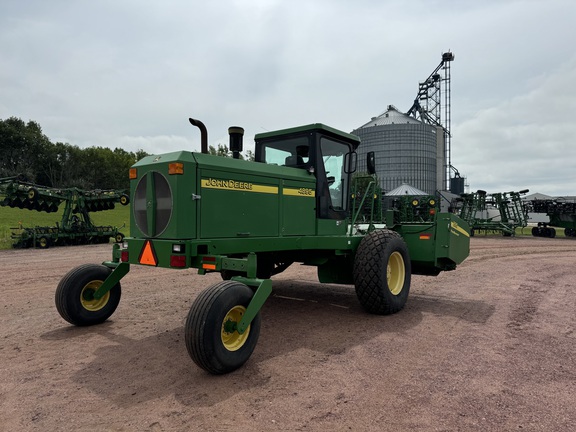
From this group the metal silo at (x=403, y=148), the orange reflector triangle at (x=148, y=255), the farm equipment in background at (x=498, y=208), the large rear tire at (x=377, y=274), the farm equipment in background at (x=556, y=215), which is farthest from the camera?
the metal silo at (x=403, y=148)

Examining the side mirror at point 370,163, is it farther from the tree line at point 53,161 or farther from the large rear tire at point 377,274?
the tree line at point 53,161

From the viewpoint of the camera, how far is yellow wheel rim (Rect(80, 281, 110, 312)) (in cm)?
515

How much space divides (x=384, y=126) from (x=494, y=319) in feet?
158

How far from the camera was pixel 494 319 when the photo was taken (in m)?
5.68

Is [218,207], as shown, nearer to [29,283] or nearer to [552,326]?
[552,326]

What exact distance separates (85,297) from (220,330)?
Answer: 8.44ft

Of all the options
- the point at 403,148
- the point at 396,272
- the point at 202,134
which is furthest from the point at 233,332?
the point at 403,148

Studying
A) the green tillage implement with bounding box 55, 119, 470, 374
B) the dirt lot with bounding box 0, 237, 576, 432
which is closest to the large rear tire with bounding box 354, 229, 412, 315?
the green tillage implement with bounding box 55, 119, 470, 374

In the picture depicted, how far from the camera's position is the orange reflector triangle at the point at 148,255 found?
4.42 meters

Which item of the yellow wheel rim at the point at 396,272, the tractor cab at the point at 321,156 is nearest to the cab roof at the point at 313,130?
the tractor cab at the point at 321,156

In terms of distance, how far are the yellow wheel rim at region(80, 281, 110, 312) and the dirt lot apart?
0.90 feet

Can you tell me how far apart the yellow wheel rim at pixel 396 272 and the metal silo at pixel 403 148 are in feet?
145

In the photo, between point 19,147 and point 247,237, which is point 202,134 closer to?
point 247,237

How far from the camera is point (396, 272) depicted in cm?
634
